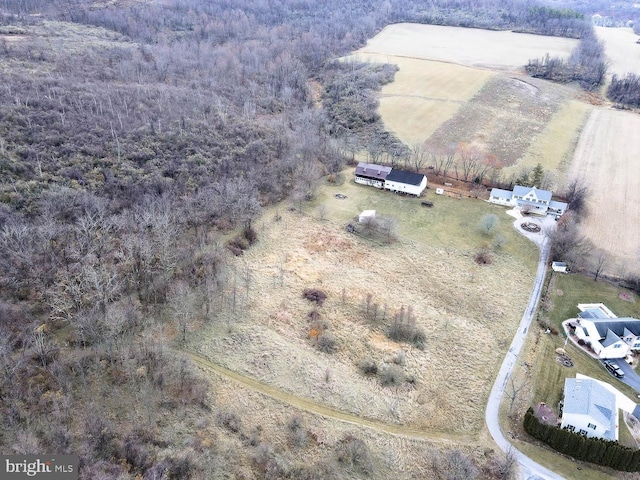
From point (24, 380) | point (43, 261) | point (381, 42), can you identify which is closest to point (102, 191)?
point (43, 261)

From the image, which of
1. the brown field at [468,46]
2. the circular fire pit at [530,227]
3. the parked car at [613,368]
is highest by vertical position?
the brown field at [468,46]

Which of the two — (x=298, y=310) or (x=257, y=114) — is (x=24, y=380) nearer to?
(x=298, y=310)

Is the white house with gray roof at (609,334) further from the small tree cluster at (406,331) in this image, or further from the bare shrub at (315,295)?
the bare shrub at (315,295)

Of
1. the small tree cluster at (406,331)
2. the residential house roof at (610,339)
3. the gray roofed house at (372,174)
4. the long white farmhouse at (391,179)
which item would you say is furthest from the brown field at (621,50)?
the small tree cluster at (406,331)

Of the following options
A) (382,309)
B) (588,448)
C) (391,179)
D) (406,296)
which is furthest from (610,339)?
(391,179)

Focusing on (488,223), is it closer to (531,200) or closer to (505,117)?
(531,200)

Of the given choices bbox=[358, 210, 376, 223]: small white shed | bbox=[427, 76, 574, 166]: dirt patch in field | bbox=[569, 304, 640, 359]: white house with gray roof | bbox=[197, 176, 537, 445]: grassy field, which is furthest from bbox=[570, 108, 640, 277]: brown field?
bbox=[358, 210, 376, 223]: small white shed
